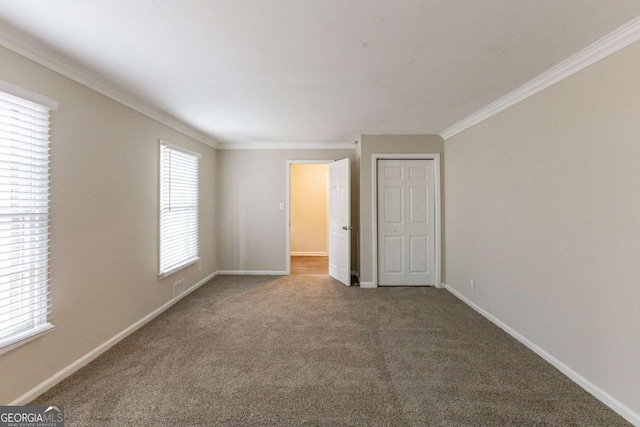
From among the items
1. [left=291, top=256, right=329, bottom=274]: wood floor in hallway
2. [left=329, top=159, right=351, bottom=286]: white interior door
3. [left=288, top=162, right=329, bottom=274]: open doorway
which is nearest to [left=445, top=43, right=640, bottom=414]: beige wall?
[left=329, top=159, right=351, bottom=286]: white interior door

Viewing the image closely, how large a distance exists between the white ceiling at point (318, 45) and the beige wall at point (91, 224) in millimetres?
318

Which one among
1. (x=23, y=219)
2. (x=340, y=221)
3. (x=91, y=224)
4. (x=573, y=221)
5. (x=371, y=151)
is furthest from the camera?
(x=340, y=221)

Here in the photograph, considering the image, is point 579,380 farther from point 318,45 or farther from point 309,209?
point 309,209

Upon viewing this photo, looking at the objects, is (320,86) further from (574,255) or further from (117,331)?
(117,331)

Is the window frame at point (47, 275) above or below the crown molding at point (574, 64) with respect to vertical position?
below

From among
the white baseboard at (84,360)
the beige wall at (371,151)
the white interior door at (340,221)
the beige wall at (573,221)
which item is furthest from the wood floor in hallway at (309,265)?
the beige wall at (573,221)

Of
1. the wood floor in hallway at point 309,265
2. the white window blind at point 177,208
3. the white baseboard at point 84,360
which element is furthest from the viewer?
the wood floor in hallway at point 309,265

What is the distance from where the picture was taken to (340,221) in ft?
15.9

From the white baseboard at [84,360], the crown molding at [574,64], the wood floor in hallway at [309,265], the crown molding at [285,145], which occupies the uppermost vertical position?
the crown molding at [285,145]

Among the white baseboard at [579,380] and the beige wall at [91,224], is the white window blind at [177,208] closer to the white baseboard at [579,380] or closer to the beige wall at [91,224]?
the beige wall at [91,224]

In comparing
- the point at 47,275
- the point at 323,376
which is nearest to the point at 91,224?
the point at 47,275

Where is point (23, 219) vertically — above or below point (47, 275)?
above

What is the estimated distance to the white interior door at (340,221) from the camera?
15.1 feet

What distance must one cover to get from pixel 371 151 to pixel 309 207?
11.9ft
